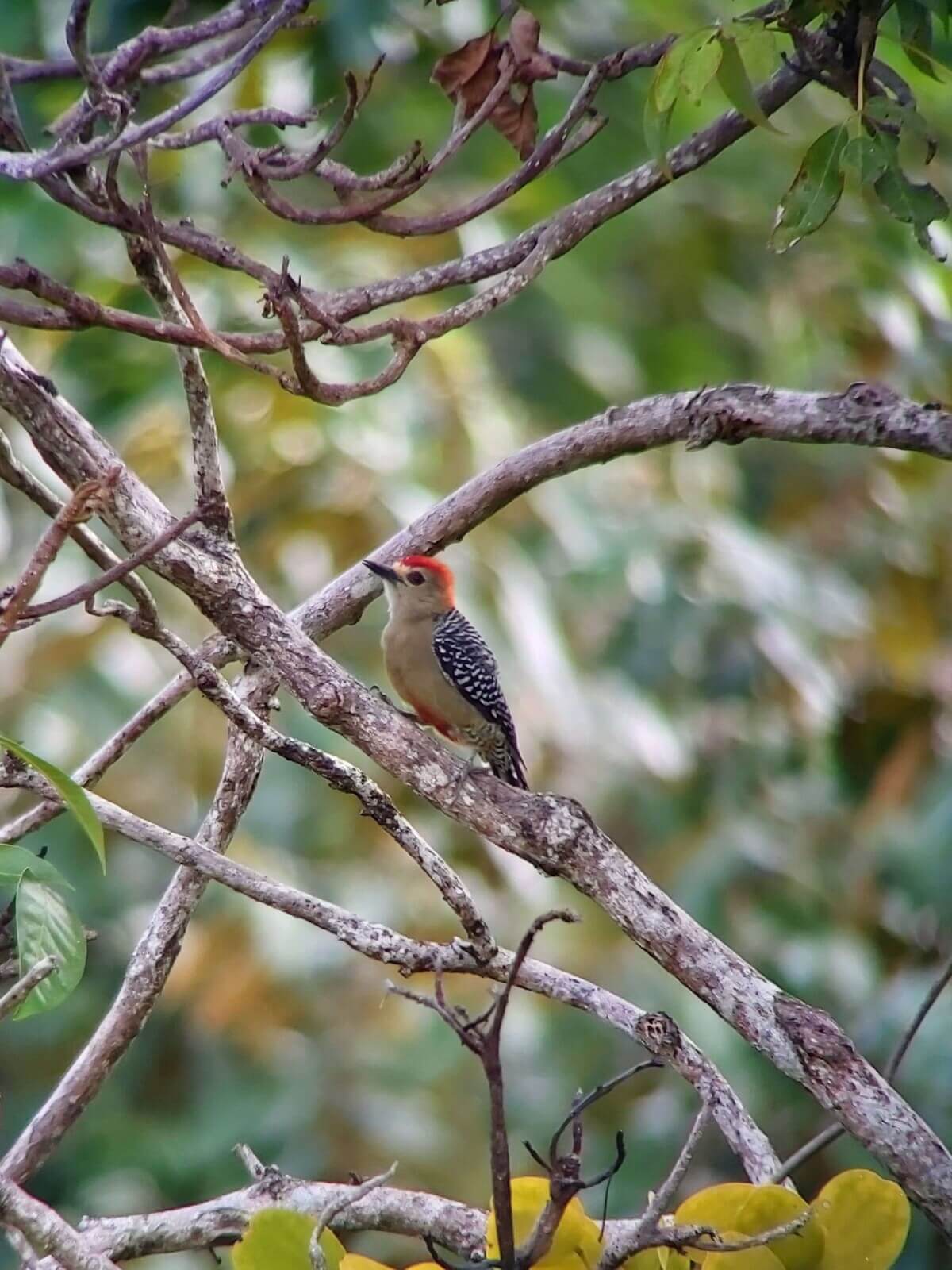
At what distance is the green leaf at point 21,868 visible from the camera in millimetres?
2434

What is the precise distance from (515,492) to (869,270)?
4.36 meters

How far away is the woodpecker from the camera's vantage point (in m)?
5.59

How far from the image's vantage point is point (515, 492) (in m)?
3.49

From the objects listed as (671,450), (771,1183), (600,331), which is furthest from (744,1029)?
(671,450)

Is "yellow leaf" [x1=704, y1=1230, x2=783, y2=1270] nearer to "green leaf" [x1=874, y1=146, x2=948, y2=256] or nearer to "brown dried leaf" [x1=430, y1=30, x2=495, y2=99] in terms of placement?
"green leaf" [x1=874, y1=146, x2=948, y2=256]

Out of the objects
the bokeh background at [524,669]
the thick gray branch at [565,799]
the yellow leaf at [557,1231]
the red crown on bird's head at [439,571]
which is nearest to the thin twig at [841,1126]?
the thick gray branch at [565,799]

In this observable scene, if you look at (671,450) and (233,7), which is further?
(671,450)

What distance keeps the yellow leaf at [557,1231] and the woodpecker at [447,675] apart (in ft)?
10.4

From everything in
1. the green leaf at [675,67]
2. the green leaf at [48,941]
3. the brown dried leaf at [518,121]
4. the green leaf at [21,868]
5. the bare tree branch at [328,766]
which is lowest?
the green leaf at [48,941]

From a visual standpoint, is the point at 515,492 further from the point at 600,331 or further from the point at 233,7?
the point at 600,331

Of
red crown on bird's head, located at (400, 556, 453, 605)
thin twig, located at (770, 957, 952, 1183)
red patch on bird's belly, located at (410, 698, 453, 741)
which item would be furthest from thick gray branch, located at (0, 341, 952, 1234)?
red patch on bird's belly, located at (410, 698, 453, 741)

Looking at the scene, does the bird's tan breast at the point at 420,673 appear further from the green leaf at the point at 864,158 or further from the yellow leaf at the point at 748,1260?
the yellow leaf at the point at 748,1260

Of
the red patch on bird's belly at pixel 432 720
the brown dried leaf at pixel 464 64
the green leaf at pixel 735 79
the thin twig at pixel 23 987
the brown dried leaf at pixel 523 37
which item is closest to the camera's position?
the thin twig at pixel 23 987

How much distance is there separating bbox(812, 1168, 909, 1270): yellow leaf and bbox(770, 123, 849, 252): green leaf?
169 cm
